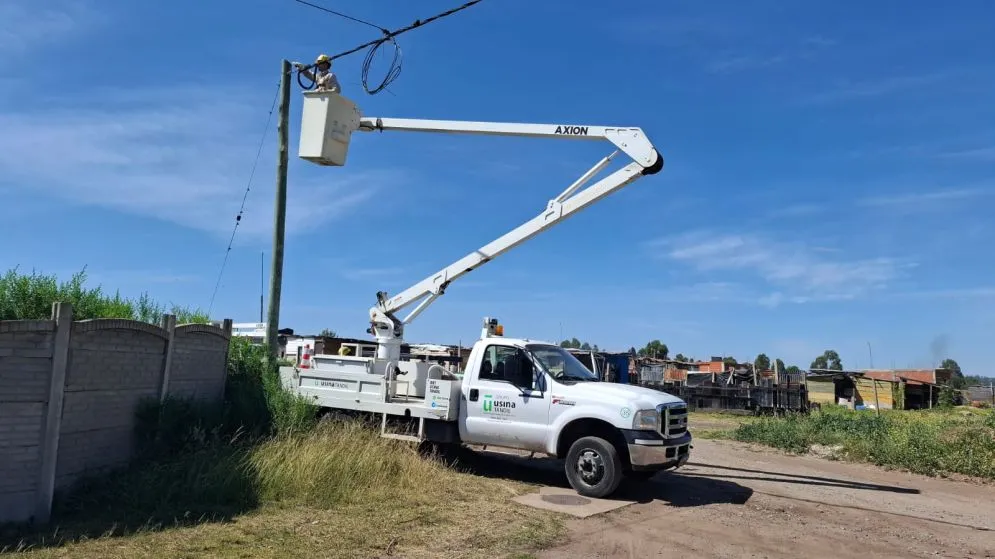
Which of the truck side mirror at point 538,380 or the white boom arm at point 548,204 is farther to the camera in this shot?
the white boom arm at point 548,204

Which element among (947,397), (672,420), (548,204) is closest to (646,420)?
(672,420)

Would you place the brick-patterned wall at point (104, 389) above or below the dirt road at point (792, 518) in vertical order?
above

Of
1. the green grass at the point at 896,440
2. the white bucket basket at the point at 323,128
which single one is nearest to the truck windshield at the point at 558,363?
the white bucket basket at the point at 323,128

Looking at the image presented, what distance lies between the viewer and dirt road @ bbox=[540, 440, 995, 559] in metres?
7.95

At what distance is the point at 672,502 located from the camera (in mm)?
10211

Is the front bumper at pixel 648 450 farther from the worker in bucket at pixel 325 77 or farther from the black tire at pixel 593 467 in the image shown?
the worker in bucket at pixel 325 77

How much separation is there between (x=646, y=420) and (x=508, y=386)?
7.28 ft

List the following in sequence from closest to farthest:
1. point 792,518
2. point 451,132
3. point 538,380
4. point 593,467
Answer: point 792,518 → point 593,467 → point 538,380 → point 451,132

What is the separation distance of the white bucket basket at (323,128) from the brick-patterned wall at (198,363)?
3.38 meters

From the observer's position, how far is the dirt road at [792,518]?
7.95m

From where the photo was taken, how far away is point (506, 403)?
11.0 m

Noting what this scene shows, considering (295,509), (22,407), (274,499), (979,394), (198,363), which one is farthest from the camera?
(979,394)

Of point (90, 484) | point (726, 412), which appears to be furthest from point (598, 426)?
point (726, 412)

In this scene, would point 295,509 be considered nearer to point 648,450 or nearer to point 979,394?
point 648,450
